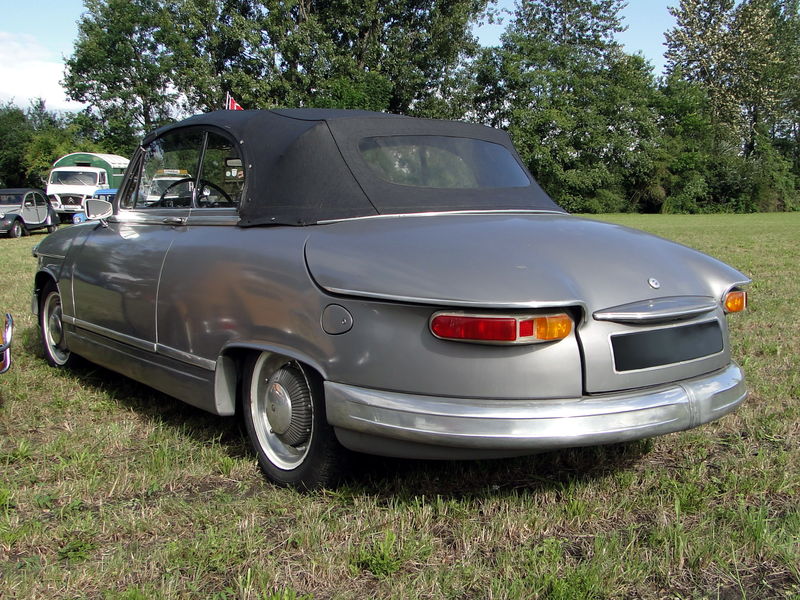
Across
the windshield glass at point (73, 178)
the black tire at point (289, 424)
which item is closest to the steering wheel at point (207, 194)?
the black tire at point (289, 424)

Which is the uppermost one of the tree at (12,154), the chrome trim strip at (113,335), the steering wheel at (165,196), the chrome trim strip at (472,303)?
the tree at (12,154)

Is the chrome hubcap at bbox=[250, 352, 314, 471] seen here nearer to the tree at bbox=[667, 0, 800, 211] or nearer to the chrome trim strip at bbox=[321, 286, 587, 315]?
the chrome trim strip at bbox=[321, 286, 587, 315]

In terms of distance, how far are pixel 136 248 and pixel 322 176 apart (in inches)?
47.7

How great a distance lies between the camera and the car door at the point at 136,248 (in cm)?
354

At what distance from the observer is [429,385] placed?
2.42 metres

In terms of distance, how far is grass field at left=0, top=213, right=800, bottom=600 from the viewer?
2.26 metres

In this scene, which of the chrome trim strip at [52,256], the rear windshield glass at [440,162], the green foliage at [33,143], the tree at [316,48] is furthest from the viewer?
the green foliage at [33,143]

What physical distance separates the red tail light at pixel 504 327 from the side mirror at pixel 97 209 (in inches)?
107

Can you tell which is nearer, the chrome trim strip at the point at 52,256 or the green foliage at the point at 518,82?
the chrome trim strip at the point at 52,256

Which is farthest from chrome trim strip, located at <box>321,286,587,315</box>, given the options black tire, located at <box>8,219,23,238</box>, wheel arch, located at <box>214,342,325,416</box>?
black tire, located at <box>8,219,23,238</box>

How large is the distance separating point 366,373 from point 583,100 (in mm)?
40697

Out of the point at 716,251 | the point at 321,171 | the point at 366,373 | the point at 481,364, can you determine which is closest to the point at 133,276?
the point at 321,171

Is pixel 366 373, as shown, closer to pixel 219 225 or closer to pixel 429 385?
pixel 429 385

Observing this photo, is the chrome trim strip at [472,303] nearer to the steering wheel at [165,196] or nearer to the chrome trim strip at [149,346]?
the chrome trim strip at [149,346]
